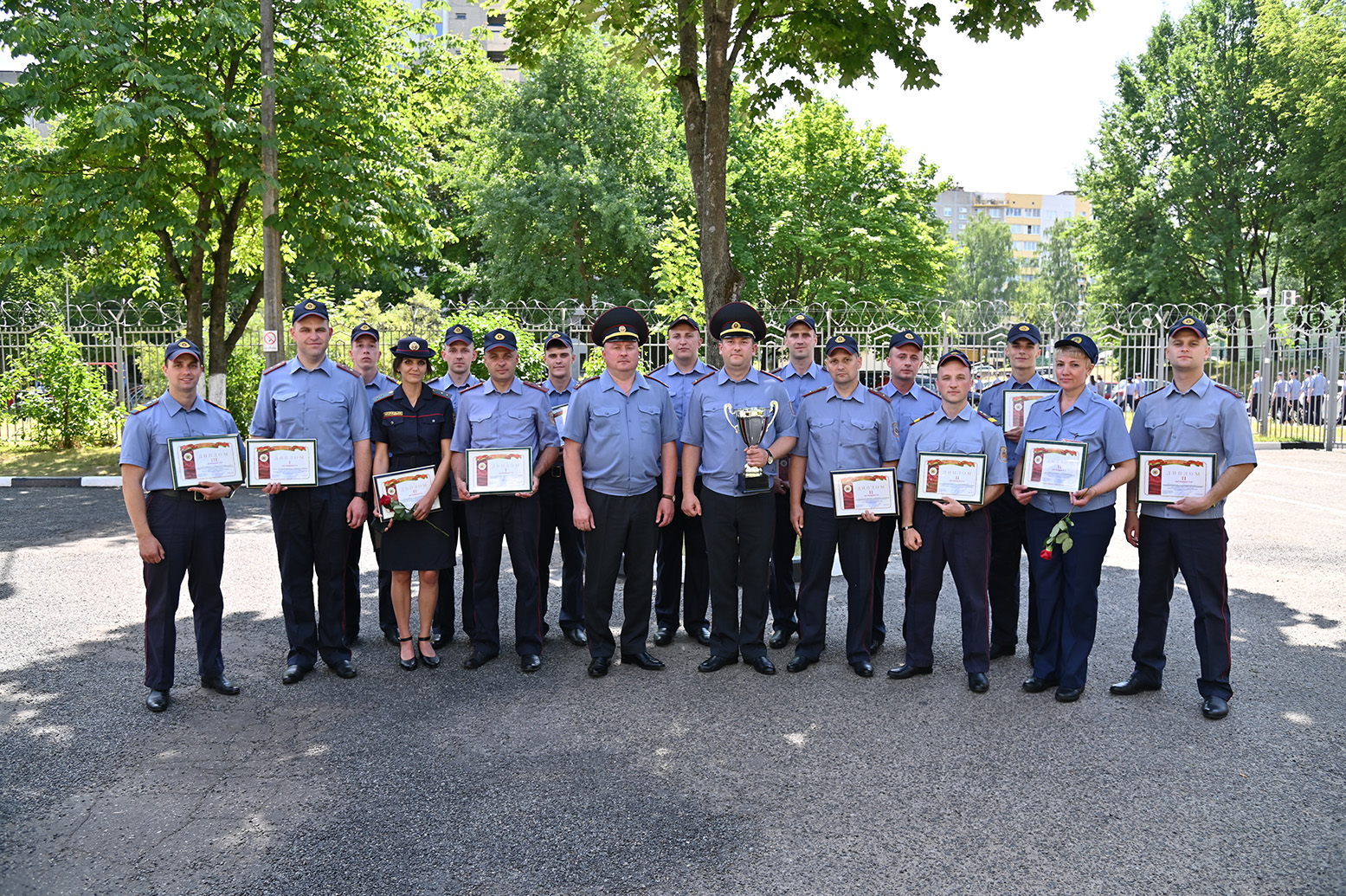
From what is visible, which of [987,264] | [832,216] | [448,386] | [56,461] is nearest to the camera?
[448,386]

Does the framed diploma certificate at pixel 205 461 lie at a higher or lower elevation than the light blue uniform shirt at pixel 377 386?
lower

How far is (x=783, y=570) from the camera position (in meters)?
6.80

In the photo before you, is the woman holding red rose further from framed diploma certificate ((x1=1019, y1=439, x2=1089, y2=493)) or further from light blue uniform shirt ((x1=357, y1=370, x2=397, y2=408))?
light blue uniform shirt ((x1=357, y1=370, x2=397, y2=408))

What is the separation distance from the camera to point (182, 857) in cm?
373

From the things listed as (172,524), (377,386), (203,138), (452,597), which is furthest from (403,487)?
(203,138)

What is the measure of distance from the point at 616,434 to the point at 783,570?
1.68 metres

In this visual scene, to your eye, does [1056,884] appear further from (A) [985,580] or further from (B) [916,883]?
(A) [985,580]

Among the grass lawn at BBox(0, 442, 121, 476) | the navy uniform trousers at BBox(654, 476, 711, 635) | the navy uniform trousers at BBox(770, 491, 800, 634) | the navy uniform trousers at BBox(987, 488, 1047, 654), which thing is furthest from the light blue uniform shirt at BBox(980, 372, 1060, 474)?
the grass lawn at BBox(0, 442, 121, 476)

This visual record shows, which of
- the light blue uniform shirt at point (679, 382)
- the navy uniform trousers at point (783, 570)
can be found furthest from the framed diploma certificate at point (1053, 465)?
the light blue uniform shirt at point (679, 382)

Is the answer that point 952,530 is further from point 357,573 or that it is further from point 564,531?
point 357,573

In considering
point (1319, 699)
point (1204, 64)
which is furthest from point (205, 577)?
point (1204, 64)

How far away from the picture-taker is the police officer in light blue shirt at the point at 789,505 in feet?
21.9

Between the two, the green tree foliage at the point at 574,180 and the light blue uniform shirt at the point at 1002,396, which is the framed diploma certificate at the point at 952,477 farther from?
the green tree foliage at the point at 574,180

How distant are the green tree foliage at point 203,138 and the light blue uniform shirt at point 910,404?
11.2 m
